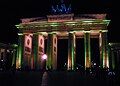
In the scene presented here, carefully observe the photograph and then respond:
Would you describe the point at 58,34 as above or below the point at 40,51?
above

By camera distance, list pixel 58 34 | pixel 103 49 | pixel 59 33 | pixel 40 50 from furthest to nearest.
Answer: pixel 40 50 < pixel 58 34 < pixel 59 33 < pixel 103 49

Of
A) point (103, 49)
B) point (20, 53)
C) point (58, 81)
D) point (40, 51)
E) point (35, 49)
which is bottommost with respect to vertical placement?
point (58, 81)

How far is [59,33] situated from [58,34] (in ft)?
4.44

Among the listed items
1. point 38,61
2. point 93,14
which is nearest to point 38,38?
point 38,61

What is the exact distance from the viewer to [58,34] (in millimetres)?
60062

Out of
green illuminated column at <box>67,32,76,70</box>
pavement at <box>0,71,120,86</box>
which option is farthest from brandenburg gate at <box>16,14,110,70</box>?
pavement at <box>0,71,120,86</box>

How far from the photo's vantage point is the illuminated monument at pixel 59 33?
5519cm

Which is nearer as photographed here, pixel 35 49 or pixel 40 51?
pixel 35 49

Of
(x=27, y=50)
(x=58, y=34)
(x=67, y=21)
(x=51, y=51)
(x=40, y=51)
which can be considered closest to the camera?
(x=67, y=21)

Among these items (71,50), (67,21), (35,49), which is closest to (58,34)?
(67,21)

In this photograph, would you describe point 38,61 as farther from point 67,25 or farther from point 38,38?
point 67,25

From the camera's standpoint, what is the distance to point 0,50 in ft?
217

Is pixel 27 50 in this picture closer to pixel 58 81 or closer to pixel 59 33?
pixel 59 33

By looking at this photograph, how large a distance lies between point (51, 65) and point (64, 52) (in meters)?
18.5
